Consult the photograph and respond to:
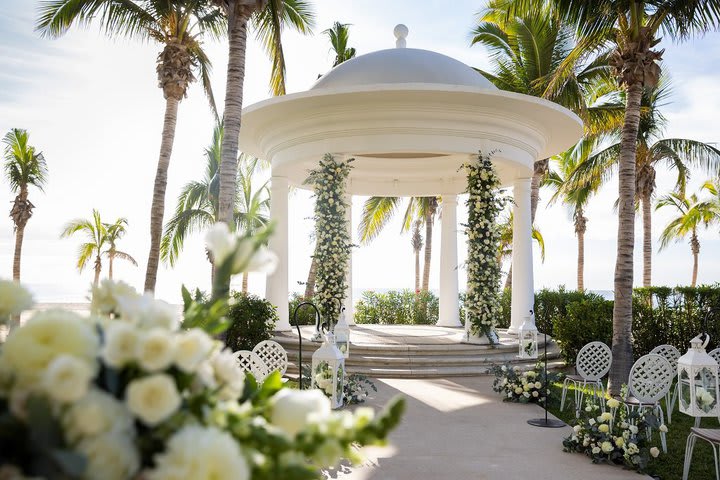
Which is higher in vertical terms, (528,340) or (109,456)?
(109,456)

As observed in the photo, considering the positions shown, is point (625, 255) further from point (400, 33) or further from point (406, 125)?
point (400, 33)

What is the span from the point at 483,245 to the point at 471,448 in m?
7.20

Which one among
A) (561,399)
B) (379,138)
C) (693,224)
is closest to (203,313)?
(561,399)

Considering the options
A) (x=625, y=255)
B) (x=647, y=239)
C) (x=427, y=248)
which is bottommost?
(x=625, y=255)

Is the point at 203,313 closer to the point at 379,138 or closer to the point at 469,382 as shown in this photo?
the point at 469,382

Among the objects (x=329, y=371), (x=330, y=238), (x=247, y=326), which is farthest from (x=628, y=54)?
(x=247, y=326)

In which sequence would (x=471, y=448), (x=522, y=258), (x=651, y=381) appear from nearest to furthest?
1. (x=471, y=448)
2. (x=651, y=381)
3. (x=522, y=258)

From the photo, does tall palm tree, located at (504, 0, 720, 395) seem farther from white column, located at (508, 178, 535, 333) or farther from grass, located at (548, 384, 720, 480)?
white column, located at (508, 178, 535, 333)

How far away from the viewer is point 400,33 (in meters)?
17.0

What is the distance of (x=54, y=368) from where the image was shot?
1.07m

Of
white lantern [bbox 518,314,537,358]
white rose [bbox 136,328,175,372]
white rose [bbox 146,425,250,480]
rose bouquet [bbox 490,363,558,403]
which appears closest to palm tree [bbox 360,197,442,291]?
white lantern [bbox 518,314,537,358]

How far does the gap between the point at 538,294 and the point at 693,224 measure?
64.6ft

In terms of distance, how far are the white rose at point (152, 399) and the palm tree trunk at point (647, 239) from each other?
992 inches

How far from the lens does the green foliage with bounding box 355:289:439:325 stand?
2289cm
